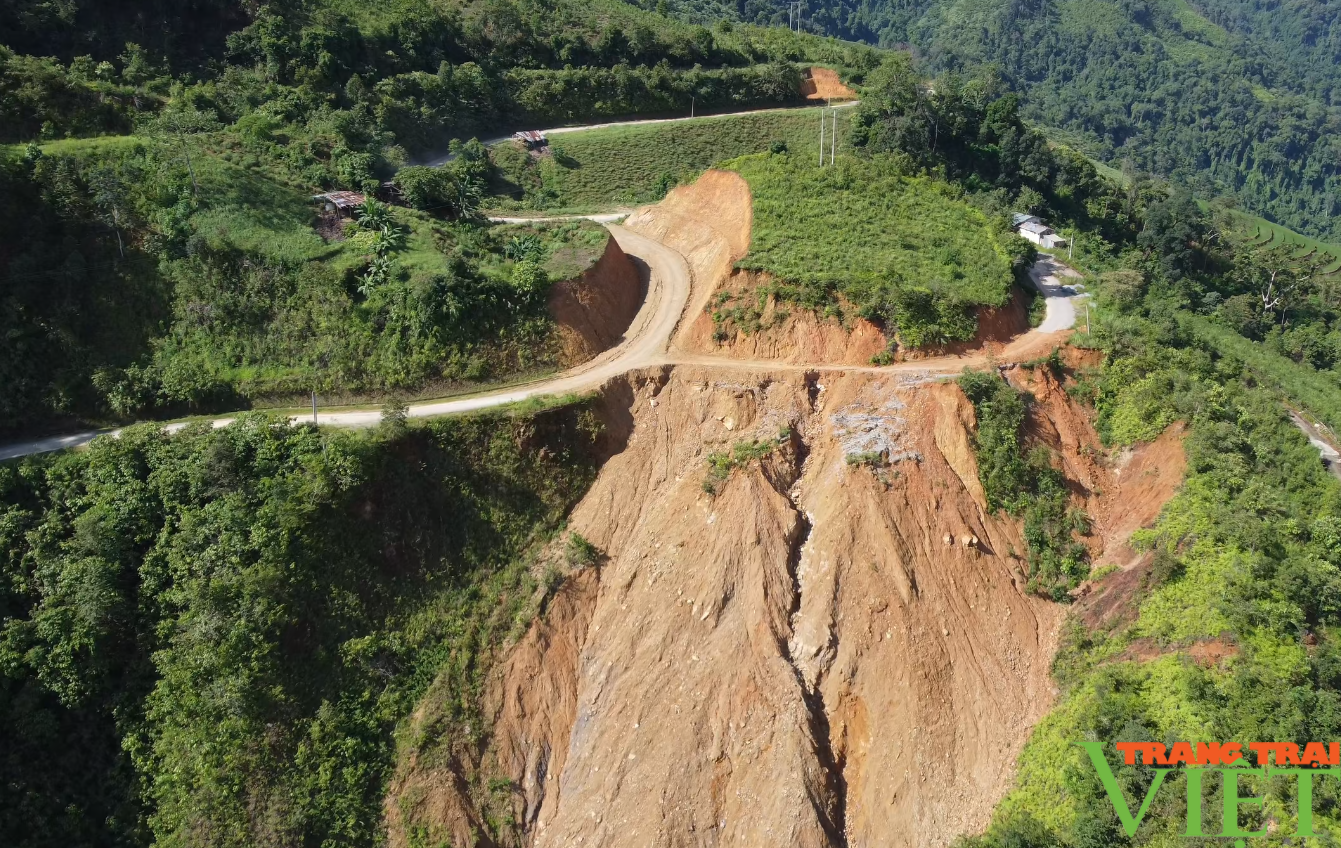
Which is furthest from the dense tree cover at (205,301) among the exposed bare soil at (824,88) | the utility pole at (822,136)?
the exposed bare soil at (824,88)

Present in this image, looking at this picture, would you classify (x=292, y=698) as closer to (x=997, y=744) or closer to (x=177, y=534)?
(x=177, y=534)

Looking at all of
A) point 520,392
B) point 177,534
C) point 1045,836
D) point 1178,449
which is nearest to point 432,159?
point 520,392

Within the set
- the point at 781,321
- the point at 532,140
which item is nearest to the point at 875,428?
the point at 781,321

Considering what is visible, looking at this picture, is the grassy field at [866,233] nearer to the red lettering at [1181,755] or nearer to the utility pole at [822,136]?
the utility pole at [822,136]

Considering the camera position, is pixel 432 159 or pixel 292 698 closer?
pixel 292 698

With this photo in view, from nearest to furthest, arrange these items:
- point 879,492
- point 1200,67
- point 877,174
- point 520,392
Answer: point 879,492 < point 520,392 < point 877,174 < point 1200,67

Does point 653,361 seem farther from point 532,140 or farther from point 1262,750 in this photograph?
point 532,140

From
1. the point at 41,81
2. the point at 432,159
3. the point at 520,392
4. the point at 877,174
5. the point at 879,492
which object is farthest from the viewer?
the point at 432,159

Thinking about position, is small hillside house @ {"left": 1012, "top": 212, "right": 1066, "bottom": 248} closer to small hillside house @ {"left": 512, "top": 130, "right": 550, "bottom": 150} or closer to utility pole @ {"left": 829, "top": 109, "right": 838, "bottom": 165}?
utility pole @ {"left": 829, "top": 109, "right": 838, "bottom": 165}

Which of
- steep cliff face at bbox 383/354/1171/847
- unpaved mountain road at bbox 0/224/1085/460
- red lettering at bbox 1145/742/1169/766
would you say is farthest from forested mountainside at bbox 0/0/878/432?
red lettering at bbox 1145/742/1169/766
